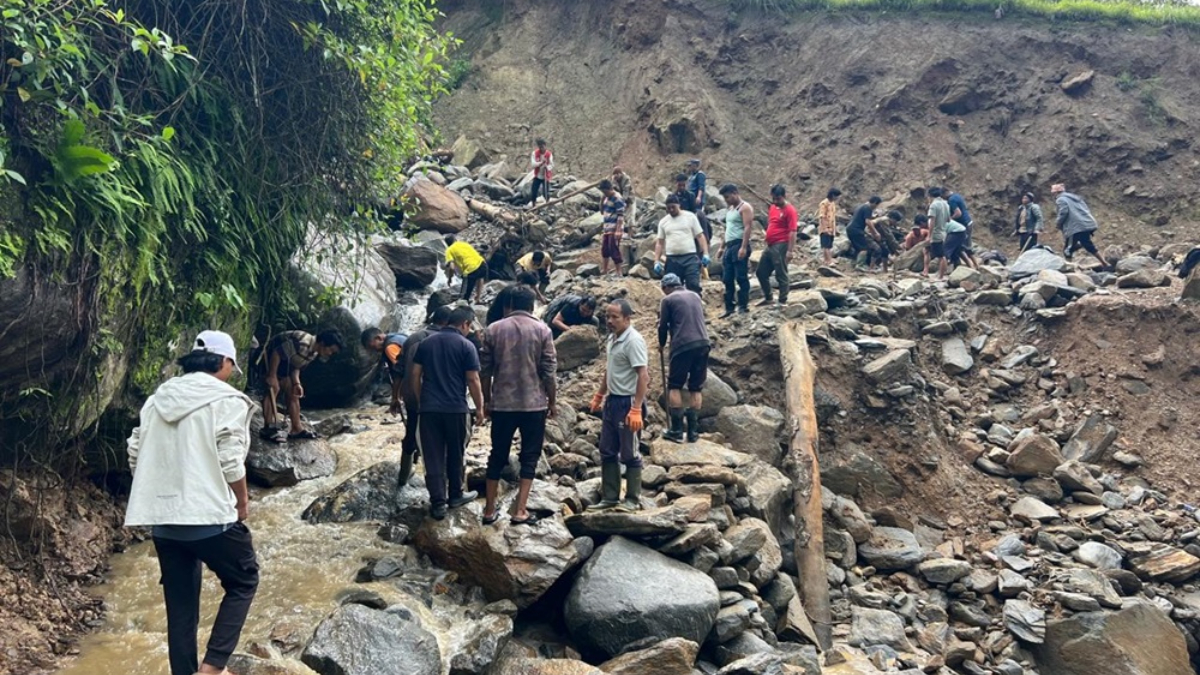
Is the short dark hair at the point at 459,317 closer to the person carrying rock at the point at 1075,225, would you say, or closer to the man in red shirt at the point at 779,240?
the man in red shirt at the point at 779,240

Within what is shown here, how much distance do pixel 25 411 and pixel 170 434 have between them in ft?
7.40

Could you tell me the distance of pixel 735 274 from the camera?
10.7 meters

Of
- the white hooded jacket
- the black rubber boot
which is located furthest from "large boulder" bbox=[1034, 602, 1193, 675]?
the white hooded jacket

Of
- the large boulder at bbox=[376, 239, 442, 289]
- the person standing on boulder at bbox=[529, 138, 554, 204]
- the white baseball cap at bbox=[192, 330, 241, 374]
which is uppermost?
the person standing on boulder at bbox=[529, 138, 554, 204]

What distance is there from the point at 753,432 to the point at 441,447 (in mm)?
4248

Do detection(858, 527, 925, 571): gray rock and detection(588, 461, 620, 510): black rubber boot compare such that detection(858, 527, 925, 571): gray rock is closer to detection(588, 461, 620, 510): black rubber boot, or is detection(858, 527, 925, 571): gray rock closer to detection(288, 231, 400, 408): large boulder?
detection(588, 461, 620, 510): black rubber boot

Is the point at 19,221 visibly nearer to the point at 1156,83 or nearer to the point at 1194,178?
the point at 1194,178

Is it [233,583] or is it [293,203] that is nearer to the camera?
[233,583]

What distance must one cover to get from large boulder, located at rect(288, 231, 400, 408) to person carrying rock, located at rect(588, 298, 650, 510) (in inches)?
142

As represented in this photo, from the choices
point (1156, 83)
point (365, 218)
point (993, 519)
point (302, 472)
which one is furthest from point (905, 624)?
point (1156, 83)

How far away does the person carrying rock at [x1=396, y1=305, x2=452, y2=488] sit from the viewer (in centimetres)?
580

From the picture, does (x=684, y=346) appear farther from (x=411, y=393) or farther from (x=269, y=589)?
(x=269, y=589)

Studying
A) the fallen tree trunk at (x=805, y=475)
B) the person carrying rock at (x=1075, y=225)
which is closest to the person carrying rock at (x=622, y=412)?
the fallen tree trunk at (x=805, y=475)

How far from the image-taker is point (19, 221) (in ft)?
15.1
